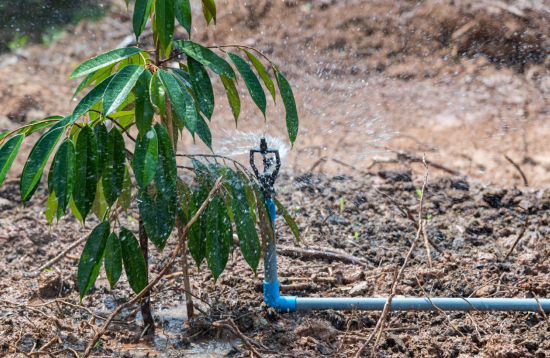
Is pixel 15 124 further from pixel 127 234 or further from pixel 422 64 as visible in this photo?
pixel 422 64

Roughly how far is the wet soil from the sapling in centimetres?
26

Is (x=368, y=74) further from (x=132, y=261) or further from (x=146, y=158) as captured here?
(x=146, y=158)

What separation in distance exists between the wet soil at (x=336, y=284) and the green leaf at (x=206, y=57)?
942 mm

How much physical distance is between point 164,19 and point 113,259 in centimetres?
80

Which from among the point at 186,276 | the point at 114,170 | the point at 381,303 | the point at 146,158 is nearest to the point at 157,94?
the point at 146,158

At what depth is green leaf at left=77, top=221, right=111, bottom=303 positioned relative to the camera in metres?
1.82

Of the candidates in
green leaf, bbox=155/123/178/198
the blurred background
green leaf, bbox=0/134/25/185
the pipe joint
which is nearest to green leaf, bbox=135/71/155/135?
green leaf, bbox=155/123/178/198

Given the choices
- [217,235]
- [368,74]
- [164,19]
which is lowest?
[217,235]

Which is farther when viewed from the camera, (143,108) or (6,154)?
(6,154)

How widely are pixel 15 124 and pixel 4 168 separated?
3.60 metres

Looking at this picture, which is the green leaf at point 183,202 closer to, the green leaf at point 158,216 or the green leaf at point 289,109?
the green leaf at point 158,216

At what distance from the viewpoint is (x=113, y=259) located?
1887mm

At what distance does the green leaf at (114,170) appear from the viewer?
173 cm

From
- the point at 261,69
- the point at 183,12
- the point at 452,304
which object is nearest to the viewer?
the point at 183,12
